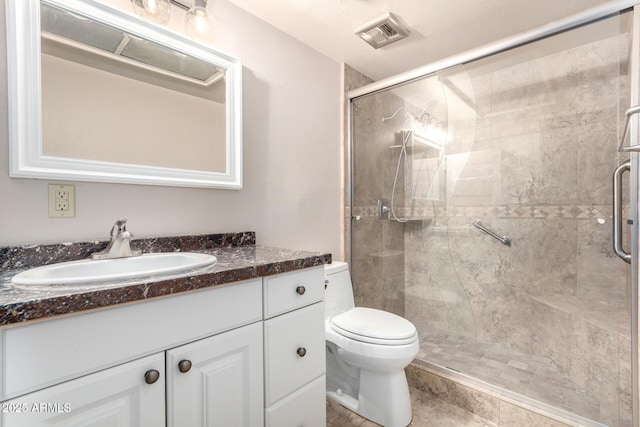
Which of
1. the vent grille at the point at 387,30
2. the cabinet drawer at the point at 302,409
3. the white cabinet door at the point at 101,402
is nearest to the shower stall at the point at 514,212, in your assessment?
the vent grille at the point at 387,30

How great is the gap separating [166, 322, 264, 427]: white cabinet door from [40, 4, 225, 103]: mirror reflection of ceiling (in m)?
1.10

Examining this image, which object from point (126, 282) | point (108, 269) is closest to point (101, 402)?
point (126, 282)

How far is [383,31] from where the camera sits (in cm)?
174

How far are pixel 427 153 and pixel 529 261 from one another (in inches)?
41.8

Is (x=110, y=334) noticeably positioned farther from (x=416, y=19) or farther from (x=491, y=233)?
(x=491, y=233)

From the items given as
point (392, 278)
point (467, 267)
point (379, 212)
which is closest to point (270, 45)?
point (379, 212)

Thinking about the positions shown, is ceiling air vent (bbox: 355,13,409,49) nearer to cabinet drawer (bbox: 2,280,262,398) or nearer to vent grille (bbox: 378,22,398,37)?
vent grille (bbox: 378,22,398,37)

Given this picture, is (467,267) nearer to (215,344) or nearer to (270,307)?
(270,307)

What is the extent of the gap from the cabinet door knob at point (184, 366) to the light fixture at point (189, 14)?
1.32 metres

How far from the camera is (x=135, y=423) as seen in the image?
728 mm

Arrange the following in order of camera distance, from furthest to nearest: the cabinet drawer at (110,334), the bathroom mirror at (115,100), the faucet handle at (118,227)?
the faucet handle at (118,227) < the bathroom mirror at (115,100) < the cabinet drawer at (110,334)

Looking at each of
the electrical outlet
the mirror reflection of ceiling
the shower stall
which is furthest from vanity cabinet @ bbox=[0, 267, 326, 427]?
the shower stall

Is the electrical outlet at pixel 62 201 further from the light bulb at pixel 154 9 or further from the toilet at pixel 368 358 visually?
the toilet at pixel 368 358

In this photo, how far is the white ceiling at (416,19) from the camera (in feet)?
5.05
